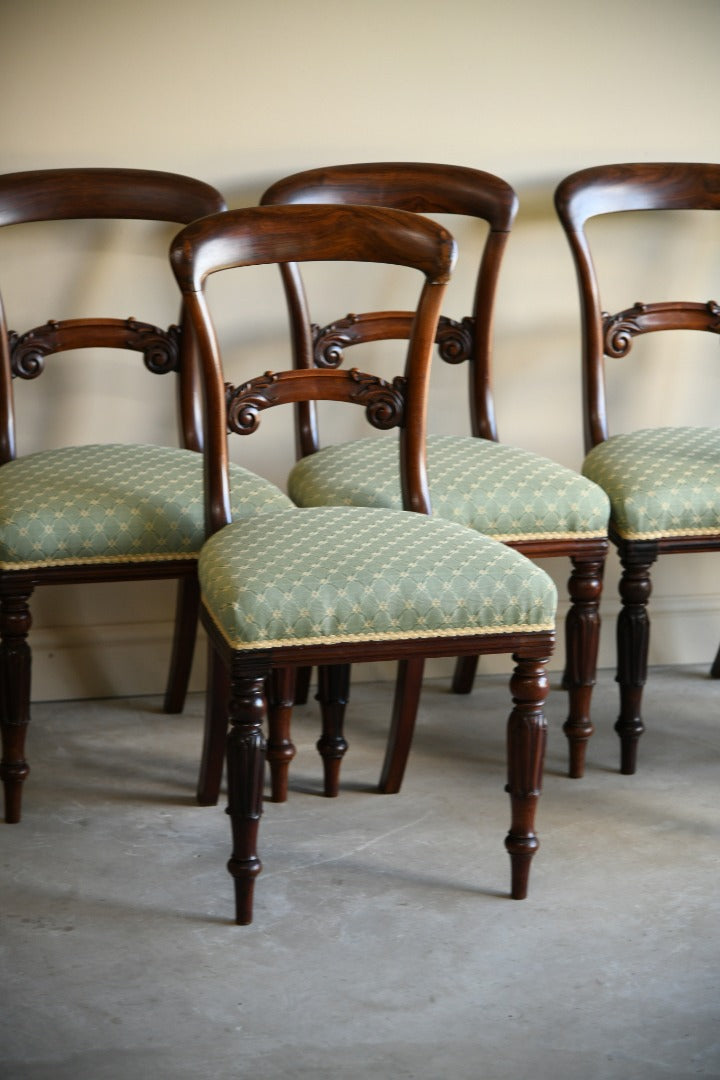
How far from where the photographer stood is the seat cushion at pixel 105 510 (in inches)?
89.0

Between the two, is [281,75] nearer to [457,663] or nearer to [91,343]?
[91,343]

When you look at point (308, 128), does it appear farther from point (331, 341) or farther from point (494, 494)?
point (494, 494)

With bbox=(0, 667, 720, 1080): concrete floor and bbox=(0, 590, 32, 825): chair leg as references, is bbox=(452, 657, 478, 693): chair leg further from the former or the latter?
bbox=(0, 590, 32, 825): chair leg

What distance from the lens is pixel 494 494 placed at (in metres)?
2.41

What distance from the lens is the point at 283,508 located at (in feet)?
7.75

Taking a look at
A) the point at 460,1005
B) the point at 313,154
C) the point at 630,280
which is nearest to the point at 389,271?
the point at 313,154

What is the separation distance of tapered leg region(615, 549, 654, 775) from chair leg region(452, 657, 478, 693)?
44cm

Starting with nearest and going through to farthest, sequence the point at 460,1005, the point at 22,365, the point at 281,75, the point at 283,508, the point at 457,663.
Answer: the point at 460,1005 < the point at 283,508 < the point at 22,365 < the point at 281,75 < the point at 457,663

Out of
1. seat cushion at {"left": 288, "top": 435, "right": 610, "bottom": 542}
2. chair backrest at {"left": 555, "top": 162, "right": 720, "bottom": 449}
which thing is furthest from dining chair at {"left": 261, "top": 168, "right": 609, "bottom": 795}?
chair backrest at {"left": 555, "top": 162, "right": 720, "bottom": 449}

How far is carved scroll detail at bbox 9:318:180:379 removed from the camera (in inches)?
102

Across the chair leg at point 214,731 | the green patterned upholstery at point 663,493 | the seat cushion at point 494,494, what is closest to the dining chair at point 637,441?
the green patterned upholstery at point 663,493

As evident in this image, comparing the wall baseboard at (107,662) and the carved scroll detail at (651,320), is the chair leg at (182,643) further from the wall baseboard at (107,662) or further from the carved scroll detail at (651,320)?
the carved scroll detail at (651,320)

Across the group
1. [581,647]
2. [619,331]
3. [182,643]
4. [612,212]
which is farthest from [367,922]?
[612,212]

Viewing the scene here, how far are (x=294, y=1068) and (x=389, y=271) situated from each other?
1753 millimetres
